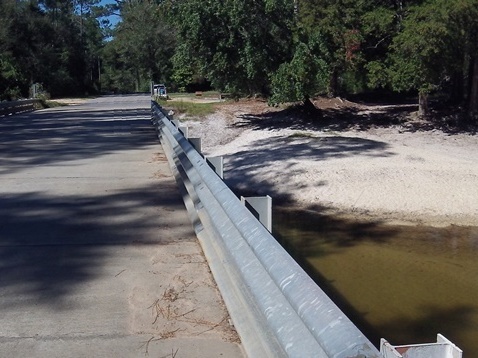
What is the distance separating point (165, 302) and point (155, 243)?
1.61m

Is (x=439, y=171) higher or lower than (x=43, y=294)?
lower

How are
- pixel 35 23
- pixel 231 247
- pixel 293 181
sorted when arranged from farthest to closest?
pixel 35 23 < pixel 293 181 < pixel 231 247

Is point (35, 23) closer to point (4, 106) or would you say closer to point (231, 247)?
point (4, 106)

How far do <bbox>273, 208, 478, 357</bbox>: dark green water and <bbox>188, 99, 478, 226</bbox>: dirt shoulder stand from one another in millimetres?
942

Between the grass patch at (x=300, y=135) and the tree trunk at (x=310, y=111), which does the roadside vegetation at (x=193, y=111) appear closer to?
the tree trunk at (x=310, y=111)

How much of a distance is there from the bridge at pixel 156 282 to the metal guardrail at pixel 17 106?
22.0 m

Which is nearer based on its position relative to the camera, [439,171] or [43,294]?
[43,294]

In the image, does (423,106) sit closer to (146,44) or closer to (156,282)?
(156,282)

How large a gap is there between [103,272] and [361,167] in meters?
11.6

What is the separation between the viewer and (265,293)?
11.5 ft

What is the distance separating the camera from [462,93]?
98.1ft

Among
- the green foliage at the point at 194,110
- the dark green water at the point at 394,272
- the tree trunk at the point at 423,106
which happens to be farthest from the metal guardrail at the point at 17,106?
the dark green water at the point at 394,272

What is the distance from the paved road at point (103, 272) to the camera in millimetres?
4336

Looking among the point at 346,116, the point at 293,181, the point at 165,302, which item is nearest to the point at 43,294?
the point at 165,302
